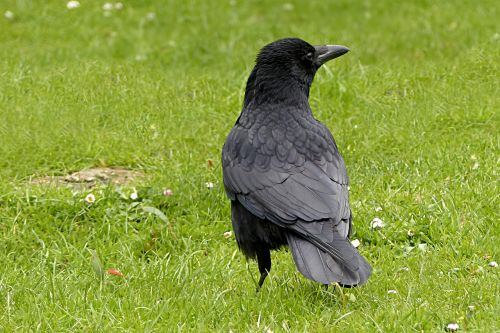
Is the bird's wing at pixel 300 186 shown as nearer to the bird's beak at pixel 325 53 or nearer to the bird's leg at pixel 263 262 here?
the bird's leg at pixel 263 262

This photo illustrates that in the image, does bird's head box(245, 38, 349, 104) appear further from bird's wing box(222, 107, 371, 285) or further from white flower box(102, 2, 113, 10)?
white flower box(102, 2, 113, 10)

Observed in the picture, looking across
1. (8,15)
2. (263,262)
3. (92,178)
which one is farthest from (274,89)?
(8,15)

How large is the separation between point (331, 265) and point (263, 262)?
761 mm

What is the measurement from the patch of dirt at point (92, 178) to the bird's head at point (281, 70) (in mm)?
1670

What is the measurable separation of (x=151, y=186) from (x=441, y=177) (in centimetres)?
203

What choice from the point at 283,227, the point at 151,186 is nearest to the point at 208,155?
the point at 151,186

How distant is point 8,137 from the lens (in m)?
8.03

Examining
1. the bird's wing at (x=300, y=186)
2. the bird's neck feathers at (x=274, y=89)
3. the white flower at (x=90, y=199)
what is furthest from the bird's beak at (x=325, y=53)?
the white flower at (x=90, y=199)

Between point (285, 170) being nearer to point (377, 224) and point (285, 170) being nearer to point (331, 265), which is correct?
point (331, 265)

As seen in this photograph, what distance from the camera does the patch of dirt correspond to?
7430mm

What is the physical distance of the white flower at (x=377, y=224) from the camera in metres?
6.38

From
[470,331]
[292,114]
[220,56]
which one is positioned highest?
[292,114]

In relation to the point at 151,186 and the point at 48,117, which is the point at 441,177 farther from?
the point at 48,117

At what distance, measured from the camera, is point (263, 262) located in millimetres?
5738
